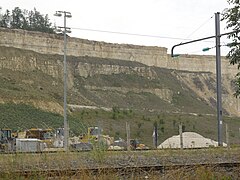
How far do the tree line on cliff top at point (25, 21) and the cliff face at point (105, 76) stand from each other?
18847 mm

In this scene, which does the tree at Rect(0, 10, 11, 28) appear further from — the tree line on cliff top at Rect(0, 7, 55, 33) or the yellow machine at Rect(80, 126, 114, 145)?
the yellow machine at Rect(80, 126, 114, 145)

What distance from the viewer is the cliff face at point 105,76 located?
8281cm


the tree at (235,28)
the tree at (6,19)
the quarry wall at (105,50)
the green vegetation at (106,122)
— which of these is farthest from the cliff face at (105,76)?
the tree at (235,28)

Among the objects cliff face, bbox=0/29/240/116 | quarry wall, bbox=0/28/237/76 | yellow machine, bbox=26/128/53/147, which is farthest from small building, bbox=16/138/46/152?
→ quarry wall, bbox=0/28/237/76

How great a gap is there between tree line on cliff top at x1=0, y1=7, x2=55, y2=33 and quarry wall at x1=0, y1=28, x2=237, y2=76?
49.6 feet

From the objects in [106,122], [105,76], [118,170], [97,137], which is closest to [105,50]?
[105,76]

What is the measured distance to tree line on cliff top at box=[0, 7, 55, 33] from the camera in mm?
119125

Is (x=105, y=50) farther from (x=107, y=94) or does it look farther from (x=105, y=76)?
(x=107, y=94)

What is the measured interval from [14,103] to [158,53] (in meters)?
62.4

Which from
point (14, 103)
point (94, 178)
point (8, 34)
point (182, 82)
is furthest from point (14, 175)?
point (182, 82)

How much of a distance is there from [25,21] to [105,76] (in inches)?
1250

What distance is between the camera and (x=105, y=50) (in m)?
111

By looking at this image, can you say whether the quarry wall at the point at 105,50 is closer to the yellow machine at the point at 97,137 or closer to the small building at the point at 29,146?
the yellow machine at the point at 97,137

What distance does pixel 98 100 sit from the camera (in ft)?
296
